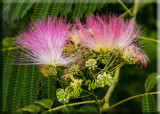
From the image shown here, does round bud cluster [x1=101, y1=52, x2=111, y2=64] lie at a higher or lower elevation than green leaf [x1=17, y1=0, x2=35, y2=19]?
lower

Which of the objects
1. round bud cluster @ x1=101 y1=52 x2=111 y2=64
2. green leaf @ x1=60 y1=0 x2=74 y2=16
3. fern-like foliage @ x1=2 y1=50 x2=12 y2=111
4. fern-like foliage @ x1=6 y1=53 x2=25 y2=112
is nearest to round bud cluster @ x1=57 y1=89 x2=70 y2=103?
round bud cluster @ x1=101 y1=52 x2=111 y2=64

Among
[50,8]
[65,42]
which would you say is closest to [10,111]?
[65,42]

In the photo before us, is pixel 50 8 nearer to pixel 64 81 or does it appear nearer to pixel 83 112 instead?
pixel 64 81

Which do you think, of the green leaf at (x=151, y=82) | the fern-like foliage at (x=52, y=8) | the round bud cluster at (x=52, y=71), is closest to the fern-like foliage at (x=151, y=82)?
the green leaf at (x=151, y=82)

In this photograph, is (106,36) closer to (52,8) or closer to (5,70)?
(52,8)

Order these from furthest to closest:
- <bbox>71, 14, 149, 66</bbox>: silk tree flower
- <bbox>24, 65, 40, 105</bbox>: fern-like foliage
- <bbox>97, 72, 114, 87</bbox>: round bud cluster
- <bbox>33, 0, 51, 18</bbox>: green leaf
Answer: <bbox>33, 0, 51, 18</bbox>: green leaf → <bbox>24, 65, 40, 105</bbox>: fern-like foliage → <bbox>71, 14, 149, 66</bbox>: silk tree flower → <bbox>97, 72, 114, 87</bbox>: round bud cluster

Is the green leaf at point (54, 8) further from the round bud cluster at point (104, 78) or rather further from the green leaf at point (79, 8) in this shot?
the round bud cluster at point (104, 78)

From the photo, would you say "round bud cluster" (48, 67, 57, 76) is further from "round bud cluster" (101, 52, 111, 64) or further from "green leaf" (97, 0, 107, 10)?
"green leaf" (97, 0, 107, 10)
